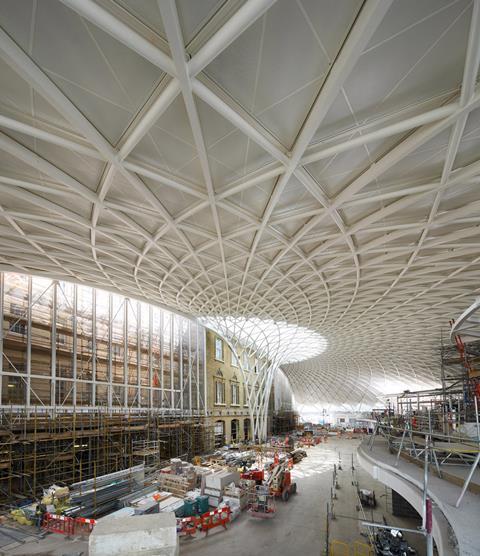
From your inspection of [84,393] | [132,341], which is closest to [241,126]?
[84,393]

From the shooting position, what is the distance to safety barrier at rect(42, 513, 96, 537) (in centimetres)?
1731

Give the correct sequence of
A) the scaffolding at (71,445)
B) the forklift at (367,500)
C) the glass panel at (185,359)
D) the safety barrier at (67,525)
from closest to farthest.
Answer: the safety barrier at (67,525)
the forklift at (367,500)
the scaffolding at (71,445)
the glass panel at (185,359)

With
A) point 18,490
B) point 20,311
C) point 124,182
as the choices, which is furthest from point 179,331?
point 124,182

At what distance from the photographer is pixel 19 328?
27828 millimetres

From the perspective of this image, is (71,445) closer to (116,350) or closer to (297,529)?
(116,350)

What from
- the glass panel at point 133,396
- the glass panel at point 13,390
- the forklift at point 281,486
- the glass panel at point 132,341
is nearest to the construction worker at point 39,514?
the glass panel at point 13,390

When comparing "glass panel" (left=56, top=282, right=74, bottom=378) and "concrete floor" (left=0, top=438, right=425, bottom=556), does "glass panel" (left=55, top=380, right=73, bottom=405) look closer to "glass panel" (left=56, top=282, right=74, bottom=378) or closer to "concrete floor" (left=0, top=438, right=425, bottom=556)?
"glass panel" (left=56, top=282, right=74, bottom=378)

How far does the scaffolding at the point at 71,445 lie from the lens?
22.9 m

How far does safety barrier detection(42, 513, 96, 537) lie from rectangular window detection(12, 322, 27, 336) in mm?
14245

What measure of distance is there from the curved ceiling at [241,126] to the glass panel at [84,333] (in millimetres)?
10391

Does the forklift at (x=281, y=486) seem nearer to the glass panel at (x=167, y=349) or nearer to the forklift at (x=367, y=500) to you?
the forklift at (x=367, y=500)

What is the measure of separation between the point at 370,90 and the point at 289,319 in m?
34.7

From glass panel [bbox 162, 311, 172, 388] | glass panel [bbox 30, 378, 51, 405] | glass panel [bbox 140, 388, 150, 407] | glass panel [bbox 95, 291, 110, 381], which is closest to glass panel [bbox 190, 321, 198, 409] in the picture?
glass panel [bbox 162, 311, 172, 388]

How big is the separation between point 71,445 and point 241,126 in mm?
26232
